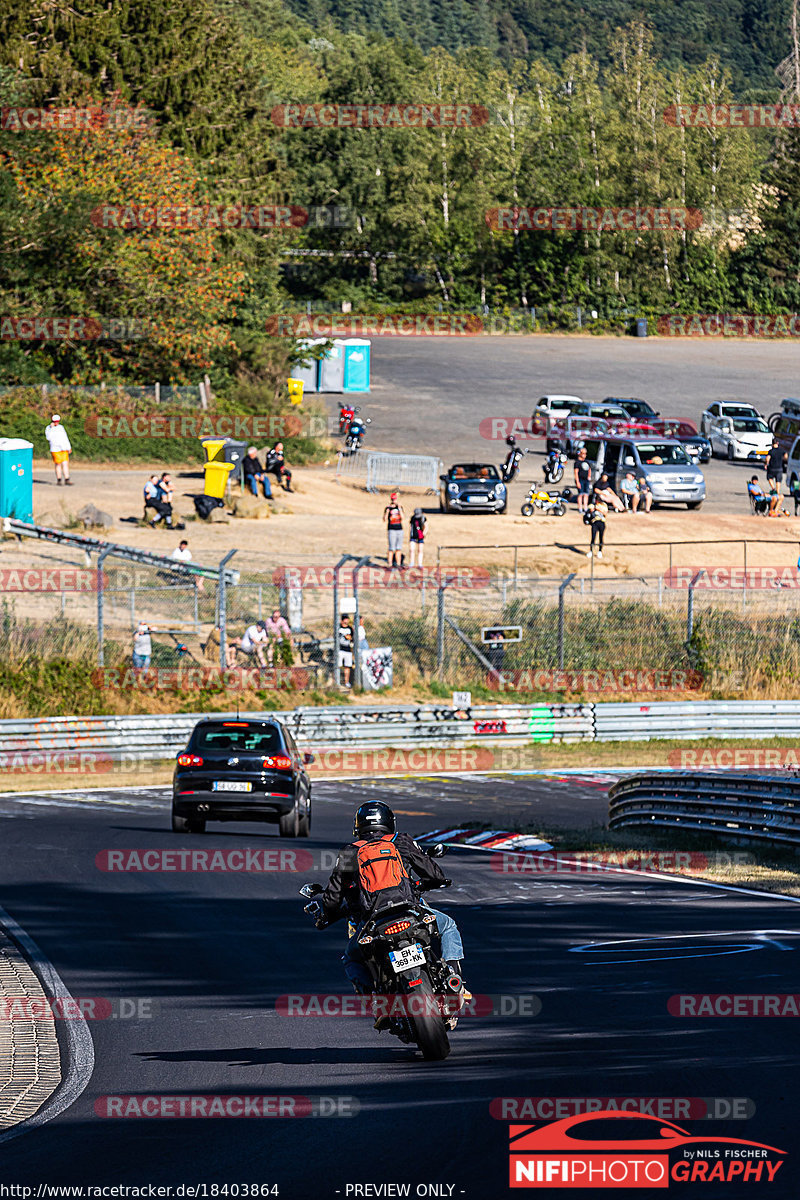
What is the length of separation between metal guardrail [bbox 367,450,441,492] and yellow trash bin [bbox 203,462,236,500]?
7763 mm

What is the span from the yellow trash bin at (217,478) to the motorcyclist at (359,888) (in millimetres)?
31350

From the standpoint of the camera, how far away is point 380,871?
8.88 metres

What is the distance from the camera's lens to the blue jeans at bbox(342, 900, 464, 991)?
8.73m

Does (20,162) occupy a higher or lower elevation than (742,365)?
higher

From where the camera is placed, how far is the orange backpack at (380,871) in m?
8.81

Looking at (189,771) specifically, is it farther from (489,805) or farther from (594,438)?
(594,438)

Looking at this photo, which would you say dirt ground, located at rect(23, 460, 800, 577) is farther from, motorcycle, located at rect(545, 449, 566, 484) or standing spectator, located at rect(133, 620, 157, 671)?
standing spectator, located at rect(133, 620, 157, 671)

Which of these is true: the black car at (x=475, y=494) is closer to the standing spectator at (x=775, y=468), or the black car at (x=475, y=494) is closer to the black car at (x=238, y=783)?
the standing spectator at (x=775, y=468)

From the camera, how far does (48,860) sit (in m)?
17.4

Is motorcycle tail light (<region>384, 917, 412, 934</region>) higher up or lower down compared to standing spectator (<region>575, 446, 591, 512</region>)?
higher up

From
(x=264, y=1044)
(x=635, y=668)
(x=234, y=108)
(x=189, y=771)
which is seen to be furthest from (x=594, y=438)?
(x=264, y=1044)

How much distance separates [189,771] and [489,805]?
573 cm

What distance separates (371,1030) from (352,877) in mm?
1126

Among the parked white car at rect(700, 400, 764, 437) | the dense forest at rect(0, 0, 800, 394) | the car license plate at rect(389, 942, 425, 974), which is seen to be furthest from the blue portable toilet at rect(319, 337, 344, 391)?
the car license plate at rect(389, 942, 425, 974)
